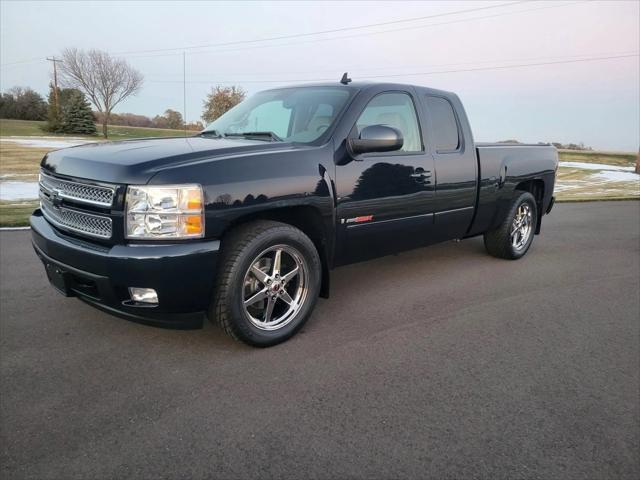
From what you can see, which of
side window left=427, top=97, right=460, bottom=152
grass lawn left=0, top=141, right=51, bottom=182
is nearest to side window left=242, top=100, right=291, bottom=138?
side window left=427, top=97, right=460, bottom=152

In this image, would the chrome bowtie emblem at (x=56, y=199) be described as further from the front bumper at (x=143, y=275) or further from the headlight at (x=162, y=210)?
the headlight at (x=162, y=210)

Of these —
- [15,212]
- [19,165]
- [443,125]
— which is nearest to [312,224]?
[443,125]

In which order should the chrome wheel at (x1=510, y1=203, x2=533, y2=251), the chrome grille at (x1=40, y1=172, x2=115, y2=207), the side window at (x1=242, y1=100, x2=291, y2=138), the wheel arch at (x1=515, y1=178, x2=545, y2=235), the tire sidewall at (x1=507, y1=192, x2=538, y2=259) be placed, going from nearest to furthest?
the chrome grille at (x1=40, y1=172, x2=115, y2=207)
the side window at (x1=242, y1=100, x2=291, y2=138)
the tire sidewall at (x1=507, y1=192, x2=538, y2=259)
the chrome wheel at (x1=510, y1=203, x2=533, y2=251)
the wheel arch at (x1=515, y1=178, x2=545, y2=235)

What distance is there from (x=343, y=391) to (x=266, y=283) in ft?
3.23

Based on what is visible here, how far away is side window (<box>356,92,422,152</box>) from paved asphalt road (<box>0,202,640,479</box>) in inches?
58.0

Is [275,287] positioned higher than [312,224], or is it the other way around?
[312,224]

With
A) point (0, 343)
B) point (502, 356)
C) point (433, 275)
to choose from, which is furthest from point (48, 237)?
point (433, 275)

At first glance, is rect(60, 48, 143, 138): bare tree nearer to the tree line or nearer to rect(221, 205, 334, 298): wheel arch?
the tree line

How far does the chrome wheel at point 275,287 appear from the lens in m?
3.47

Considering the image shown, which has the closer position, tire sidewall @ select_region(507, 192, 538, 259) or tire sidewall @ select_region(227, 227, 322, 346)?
tire sidewall @ select_region(227, 227, 322, 346)

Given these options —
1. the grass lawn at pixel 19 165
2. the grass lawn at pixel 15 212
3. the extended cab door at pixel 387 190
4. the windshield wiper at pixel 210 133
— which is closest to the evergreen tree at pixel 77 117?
the grass lawn at pixel 19 165

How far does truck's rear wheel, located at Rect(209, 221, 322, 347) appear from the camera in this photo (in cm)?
321

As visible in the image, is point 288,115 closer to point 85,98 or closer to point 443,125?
point 443,125

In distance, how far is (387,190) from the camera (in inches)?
164
